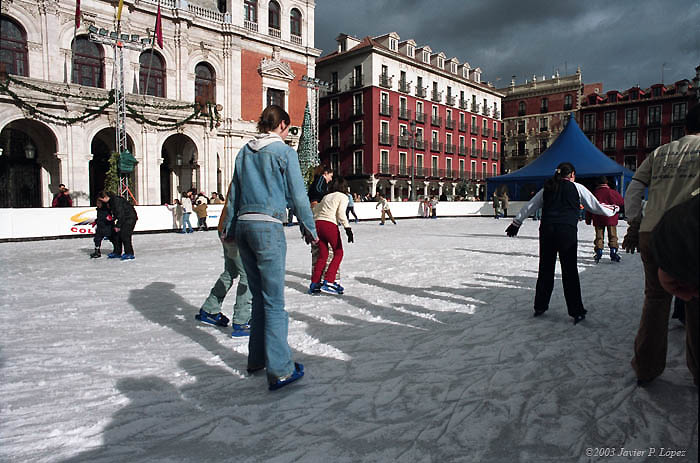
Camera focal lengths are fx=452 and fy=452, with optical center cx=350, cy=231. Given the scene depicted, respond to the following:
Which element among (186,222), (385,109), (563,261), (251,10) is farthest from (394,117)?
(563,261)

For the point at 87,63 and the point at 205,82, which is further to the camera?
the point at 205,82

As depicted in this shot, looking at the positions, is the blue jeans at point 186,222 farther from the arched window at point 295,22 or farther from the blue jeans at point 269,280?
the arched window at point 295,22

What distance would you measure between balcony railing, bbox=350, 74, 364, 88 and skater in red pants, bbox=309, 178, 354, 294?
34.0m

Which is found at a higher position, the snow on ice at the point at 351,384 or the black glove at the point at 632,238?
the black glove at the point at 632,238

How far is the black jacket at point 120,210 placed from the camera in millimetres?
9141

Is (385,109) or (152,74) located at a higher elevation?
(385,109)

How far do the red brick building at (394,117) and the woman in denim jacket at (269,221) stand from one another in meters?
34.2

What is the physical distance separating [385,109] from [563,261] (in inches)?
1388

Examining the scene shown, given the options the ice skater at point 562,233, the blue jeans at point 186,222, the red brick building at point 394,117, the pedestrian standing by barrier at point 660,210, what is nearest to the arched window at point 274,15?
the red brick building at point 394,117

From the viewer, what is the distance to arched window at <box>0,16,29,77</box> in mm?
19438

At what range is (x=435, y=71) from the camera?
4212 cm

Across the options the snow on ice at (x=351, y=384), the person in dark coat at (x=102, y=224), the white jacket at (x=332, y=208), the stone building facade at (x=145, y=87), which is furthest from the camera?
the stone building facade at (x=145, y=87)

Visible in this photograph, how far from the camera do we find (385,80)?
37.6 metres

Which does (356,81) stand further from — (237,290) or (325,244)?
(237,290)
